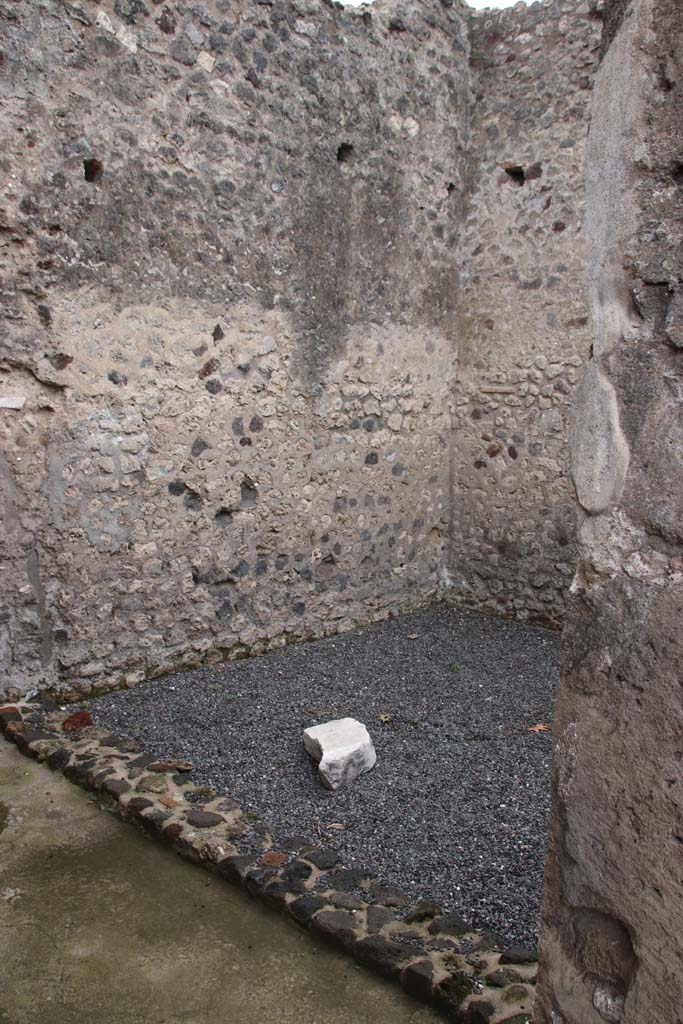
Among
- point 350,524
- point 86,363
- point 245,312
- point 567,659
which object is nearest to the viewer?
point 567,659

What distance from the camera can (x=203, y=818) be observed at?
3344 mm

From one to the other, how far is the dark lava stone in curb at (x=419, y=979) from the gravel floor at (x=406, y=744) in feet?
1.14

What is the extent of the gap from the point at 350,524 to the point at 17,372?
2.42m

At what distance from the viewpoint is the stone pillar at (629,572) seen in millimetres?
1303

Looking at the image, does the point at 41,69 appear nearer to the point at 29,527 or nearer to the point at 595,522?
the point at 29,527

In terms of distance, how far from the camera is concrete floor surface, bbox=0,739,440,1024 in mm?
2414

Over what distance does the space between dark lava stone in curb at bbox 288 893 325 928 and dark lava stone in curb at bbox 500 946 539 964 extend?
2.00 ft

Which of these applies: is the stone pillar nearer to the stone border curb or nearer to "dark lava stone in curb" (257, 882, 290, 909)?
the stone border curb

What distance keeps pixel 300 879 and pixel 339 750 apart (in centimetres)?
79

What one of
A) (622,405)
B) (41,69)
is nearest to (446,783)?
(622,405)

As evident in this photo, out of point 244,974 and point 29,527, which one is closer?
point 244,974

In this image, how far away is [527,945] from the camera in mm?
2646

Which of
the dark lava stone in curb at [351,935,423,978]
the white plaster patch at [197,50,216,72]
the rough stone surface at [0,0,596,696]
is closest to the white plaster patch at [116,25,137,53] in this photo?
the rough stone surface at [0,0,596,696]

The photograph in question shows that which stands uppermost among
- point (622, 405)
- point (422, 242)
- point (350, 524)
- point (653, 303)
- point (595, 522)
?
point (422, 242)
